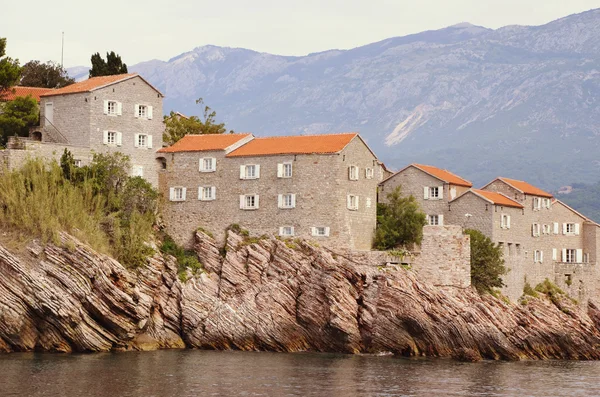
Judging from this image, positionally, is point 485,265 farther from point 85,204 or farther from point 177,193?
point 85,204

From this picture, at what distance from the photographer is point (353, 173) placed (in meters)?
84.6

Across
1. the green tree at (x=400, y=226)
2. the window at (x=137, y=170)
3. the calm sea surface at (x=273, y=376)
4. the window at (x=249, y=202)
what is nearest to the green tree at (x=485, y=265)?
the green tree at (x=400, y=226)

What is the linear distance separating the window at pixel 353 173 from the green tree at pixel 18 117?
24450 mm

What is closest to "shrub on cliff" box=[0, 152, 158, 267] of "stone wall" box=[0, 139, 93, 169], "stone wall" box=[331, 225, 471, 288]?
"stone wall" box=[0, 139, 93, 169]

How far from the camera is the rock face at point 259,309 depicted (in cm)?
7375

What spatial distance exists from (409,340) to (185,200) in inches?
830

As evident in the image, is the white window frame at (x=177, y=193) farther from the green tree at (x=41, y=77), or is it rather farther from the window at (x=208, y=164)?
the green tree at (x=41, y=77)

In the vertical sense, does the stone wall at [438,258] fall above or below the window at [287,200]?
below

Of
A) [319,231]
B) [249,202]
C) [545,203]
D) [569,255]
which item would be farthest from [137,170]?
[569,255]

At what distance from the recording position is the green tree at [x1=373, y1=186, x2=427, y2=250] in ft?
283

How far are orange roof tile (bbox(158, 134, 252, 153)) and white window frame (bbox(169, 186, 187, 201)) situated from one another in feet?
9.63

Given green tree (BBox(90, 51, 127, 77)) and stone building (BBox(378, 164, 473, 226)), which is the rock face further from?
green tree (BBox(90, 51, 127, 77))

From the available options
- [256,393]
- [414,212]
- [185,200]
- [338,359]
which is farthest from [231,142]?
[256,393]

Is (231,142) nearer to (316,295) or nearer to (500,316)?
(316,295)
